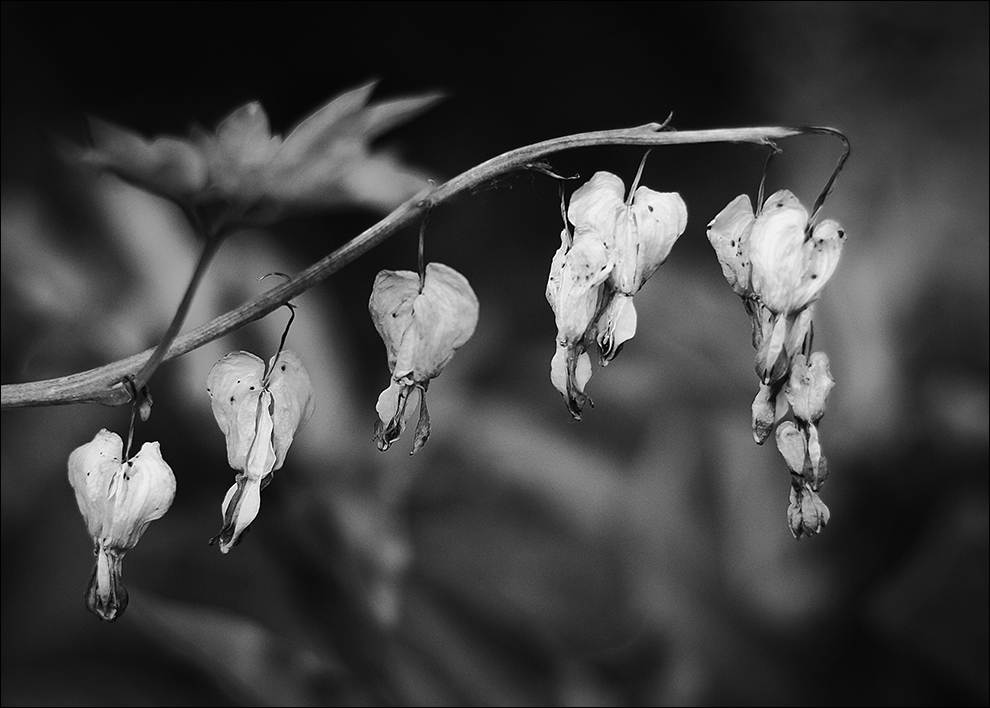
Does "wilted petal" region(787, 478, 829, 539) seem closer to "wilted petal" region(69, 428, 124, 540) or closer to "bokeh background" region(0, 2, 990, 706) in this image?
"wilted petal" region(69, 428, 124, 540)

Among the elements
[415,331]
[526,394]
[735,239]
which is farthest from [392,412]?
[526,394]

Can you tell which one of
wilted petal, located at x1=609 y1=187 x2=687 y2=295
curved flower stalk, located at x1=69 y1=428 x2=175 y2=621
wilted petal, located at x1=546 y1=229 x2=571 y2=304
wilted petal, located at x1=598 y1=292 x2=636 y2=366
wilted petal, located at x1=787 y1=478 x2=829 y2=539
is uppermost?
wilted petal, located at x1=609 y1=187 x2=687 y2=295

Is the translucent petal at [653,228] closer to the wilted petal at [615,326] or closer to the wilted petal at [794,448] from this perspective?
the wilted petal at [615,326]

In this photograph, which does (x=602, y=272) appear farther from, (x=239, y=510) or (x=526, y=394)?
(x=526, y=394)

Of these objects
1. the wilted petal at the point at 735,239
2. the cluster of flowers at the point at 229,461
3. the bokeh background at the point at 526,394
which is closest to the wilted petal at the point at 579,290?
the wilted petal at the point at 735,239

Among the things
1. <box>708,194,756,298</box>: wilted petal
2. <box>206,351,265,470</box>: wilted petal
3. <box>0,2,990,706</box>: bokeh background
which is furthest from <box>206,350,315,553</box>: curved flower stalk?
<box>0,2,990,706</box>: bokeh background

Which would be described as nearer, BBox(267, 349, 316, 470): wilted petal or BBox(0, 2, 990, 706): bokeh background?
BBox(267, 349, 316, 470): wilted petal
